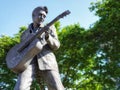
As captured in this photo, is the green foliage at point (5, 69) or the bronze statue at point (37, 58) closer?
the bronze statue at point (37, 58)

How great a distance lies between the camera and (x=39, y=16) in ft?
21.0

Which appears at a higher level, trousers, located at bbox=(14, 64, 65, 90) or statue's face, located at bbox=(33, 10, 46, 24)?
statue's face, located at bbox=(33, 10, 46, 24)

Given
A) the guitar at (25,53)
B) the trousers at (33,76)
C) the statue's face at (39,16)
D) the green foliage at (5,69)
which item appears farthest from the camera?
the green foliage at (5,69)

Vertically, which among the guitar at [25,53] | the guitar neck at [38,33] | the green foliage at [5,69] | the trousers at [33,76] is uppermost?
the green foliage at [5,69]

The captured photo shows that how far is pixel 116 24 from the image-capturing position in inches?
795

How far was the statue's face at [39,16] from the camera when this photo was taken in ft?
21.0

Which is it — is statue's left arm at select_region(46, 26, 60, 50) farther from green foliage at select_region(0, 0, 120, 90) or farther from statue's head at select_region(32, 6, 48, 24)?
green foliage at select_region(0, 0, 120, 90)

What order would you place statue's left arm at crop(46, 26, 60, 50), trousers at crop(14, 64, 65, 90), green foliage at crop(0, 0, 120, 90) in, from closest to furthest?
trousers at crop(14, 64, 65, 90) < statue's left arm at crop(46, 26, 60, 50) < green foliage at crop(0, 0, 120, 90)

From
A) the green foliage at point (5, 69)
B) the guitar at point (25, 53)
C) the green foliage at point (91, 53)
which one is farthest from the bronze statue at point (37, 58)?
the green foliage at point (5, 69)

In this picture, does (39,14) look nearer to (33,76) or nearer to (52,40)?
(52,40)

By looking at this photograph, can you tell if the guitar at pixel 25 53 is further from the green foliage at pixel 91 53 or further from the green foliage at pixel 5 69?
the green foliage at pixel 5 69

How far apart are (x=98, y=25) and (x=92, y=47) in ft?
4.80

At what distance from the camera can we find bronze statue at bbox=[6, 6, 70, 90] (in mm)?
5934

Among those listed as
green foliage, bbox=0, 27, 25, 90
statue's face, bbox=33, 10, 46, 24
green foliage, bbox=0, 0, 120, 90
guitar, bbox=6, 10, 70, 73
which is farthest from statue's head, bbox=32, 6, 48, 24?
green foliage, bbox=0, 27, 25, 90
